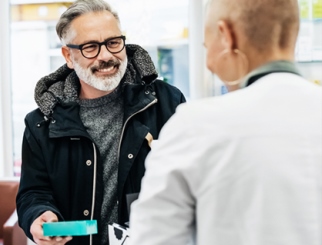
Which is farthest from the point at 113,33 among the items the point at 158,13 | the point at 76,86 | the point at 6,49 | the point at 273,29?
the point at 6,49

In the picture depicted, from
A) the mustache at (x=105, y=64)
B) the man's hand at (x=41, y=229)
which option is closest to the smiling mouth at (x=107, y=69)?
the mustache at (x=105, y=64)

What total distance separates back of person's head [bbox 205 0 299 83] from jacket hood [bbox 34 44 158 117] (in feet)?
2.65

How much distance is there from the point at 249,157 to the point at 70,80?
110cm

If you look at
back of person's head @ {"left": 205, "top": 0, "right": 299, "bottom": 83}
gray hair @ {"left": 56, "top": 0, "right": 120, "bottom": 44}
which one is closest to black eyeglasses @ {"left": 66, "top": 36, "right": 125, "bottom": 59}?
gray hair @ {"left": 56, "top": 0, "right": 120, "bottom": 44}

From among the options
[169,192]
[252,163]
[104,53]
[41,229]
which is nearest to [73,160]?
[41,229]

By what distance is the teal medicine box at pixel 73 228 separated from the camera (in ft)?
3.92

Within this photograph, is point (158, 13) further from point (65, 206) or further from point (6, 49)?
point (65, 206)

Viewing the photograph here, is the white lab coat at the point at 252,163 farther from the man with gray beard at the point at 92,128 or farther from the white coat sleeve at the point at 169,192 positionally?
the man with gray beard at the point at 92,128

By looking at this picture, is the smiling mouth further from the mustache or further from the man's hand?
the man's hand

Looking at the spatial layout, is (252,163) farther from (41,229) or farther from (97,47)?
(97,47)

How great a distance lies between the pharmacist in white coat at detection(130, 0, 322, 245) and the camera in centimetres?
69

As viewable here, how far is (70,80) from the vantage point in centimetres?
165

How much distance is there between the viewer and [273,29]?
746 mm

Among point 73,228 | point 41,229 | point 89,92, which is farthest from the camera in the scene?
point 89,92
